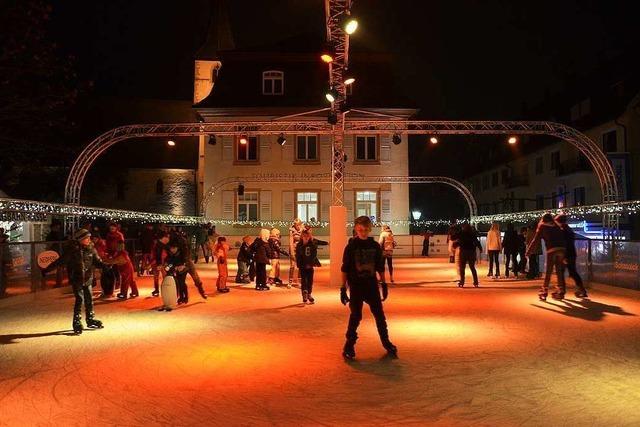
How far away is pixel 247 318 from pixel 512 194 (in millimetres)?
46109

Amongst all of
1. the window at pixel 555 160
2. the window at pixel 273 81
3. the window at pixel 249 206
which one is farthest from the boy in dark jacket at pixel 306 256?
the window at pixel 555 160

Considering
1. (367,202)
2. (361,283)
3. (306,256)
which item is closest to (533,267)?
(306,256)

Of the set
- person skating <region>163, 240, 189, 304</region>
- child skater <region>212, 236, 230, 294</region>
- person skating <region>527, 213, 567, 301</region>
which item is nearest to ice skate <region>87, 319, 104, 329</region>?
person skating <region>163, 240, 189, 304</region>

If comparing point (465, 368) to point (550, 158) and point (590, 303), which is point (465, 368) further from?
point (550, 158)

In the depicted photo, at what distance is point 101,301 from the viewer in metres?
15.4

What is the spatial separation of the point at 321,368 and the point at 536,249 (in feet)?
35.9

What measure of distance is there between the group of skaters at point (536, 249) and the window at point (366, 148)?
17810 mm

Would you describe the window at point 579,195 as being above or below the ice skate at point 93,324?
above

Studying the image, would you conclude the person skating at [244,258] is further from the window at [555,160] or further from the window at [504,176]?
the window at [504,176]

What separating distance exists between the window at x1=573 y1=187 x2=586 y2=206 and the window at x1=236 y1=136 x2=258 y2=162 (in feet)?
72.1

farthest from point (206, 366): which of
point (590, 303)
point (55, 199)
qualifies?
point (55, 199)

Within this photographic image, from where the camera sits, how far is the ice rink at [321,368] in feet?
18.9

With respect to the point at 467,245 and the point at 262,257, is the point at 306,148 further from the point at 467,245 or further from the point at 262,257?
the point at 467,245

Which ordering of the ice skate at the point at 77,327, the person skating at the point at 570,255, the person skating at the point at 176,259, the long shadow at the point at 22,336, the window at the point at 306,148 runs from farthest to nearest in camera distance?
the window at the point at 306,148 → the person skating at the point at 570,255 → the person skating at the point at 176,259 → the ice skate at the point at 77,327 → the long shadow at the point at 22,336
